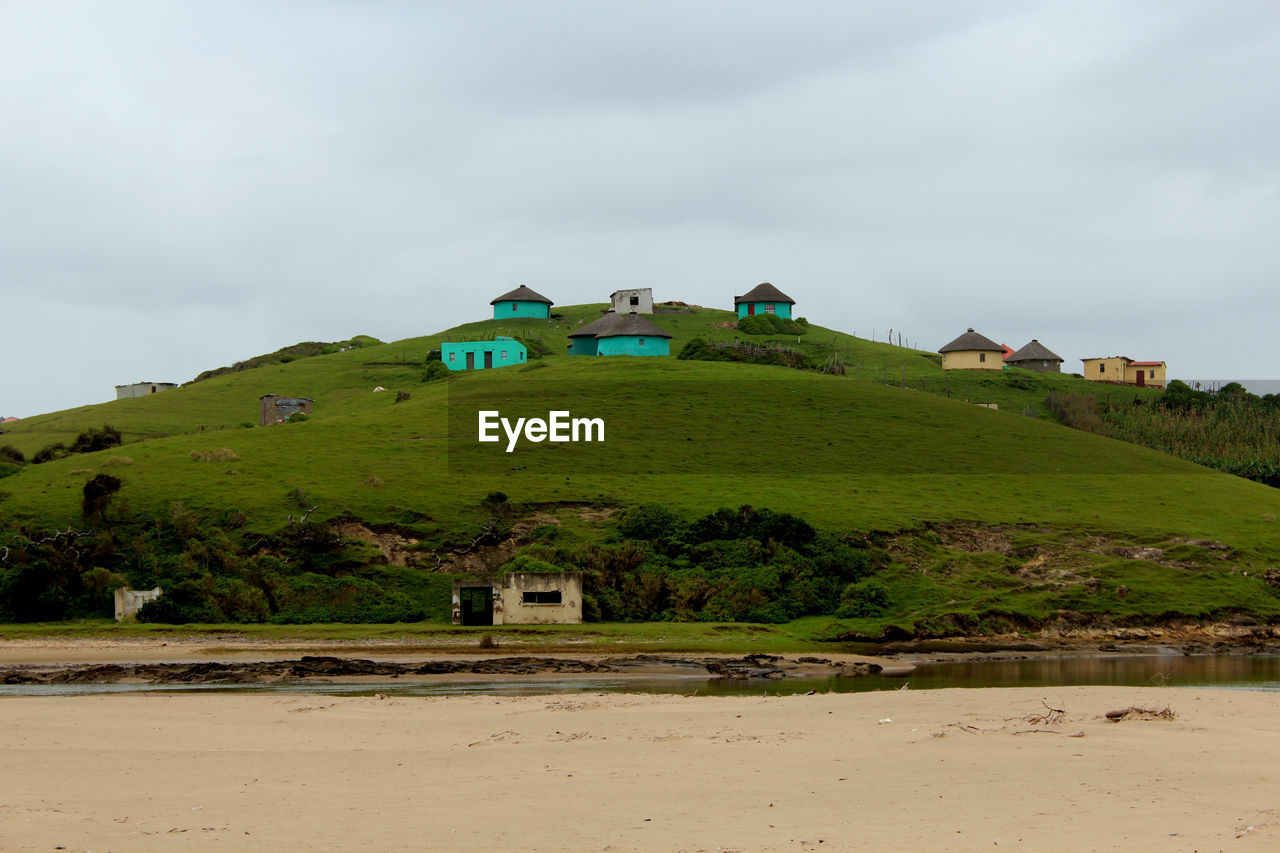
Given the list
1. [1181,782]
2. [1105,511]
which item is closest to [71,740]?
[1181,782]

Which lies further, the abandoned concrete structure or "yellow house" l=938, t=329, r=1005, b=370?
"yellow house" l=938, t=329, r=1005, b=370

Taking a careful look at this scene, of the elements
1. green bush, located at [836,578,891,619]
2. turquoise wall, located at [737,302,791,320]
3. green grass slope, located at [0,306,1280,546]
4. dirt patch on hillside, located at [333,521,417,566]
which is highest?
turquoise wall, located at [737,302,791,320]

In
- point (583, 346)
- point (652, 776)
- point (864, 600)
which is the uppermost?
point (583, 346)

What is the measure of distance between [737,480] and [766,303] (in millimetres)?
68150

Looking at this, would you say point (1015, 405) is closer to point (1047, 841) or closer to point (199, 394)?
point (199, 394)

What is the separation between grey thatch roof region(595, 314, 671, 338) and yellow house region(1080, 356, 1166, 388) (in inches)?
1723

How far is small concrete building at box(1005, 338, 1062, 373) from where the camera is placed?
12256 centimetres

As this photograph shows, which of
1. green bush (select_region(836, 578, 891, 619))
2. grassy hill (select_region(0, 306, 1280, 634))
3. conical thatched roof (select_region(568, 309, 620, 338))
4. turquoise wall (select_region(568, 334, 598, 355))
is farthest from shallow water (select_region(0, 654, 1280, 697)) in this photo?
turquoise wall (select_region(568, 334, 598, 355))

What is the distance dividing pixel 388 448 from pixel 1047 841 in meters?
58.4

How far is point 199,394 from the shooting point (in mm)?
103688

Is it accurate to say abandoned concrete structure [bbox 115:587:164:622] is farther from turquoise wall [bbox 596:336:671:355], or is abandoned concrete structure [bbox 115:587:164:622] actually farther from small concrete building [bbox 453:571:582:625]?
turquoise wall [bbox 596:336:671:355]

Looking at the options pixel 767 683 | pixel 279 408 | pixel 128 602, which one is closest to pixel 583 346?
pixel 279 408

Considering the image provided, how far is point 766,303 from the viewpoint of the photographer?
13025 cm

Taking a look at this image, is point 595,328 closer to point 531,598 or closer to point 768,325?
point 768,325
